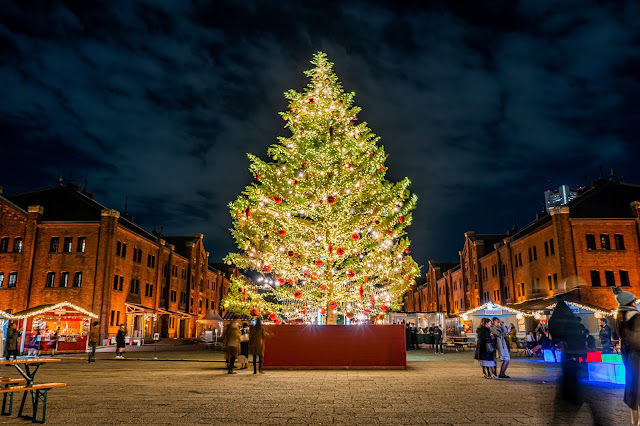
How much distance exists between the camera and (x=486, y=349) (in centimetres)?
A: 1408

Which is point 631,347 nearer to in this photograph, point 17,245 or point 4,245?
point 17,245

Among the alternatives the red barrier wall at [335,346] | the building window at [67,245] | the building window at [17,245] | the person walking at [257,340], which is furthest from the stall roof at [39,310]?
the person walking at [257,340]

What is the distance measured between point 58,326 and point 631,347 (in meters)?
36.1

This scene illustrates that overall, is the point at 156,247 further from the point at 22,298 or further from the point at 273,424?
the point at 273,424

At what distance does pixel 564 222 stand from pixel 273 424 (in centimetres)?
3356

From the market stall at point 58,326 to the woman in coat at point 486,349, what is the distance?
2422 centimetres

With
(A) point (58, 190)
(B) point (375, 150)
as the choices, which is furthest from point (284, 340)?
(A) point (58, 190)

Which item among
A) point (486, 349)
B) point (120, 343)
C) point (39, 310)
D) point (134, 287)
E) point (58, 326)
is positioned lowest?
point (120, 343)

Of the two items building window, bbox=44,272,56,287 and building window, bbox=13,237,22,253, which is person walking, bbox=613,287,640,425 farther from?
building window, bbox=13,237,22,253

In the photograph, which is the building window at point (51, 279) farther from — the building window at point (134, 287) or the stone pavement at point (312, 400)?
the stone pavement at point (312, 400)

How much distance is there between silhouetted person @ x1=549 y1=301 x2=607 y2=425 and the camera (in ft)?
22.4

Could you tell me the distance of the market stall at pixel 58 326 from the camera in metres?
29.1

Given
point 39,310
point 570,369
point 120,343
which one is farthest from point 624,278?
point 39,310

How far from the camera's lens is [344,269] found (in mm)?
17531
